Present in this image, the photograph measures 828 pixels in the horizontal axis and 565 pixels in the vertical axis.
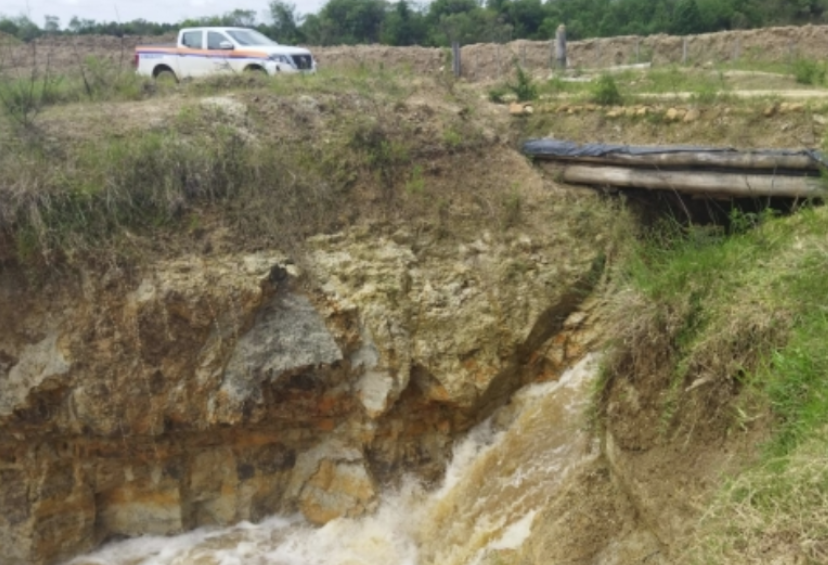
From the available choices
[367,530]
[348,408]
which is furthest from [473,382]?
[367,530]

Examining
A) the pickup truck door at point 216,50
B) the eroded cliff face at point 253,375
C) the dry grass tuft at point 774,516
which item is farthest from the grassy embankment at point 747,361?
the pickup truck door at point 216,50

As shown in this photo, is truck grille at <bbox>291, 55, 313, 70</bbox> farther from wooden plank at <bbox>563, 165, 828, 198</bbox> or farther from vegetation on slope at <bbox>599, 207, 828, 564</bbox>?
vegetation on slope at <bbox>599, 207, 828, 564</bbox>

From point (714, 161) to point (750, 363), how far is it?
2.67m

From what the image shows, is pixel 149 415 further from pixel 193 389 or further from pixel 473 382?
pixel 473 382

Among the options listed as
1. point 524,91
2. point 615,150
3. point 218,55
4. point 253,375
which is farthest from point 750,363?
point 218,55

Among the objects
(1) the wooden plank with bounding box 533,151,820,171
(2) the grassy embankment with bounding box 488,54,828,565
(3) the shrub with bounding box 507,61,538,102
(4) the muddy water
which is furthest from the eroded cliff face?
(3) the shrub with bounding box 507,61,538,102

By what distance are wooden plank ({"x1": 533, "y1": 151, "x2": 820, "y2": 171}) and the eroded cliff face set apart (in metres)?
1.16

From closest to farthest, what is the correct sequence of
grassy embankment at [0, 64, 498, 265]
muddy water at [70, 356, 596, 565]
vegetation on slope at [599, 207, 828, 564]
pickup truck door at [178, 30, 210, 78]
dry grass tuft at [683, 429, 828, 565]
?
dry grass tuft at [683, 429, 828, 565], vegetation on slope at [599, 207, 828, 564], muddy water at [70, 356, 596, 565], grassy embankment at [0, 64, 498, 265], pickup truck door at [178, 30, 210, 78]

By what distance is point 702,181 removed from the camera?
22.3 feet

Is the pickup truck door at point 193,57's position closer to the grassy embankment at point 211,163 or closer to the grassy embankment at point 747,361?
the grassy embankment at point 211,163

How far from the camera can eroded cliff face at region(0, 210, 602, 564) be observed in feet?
21.0

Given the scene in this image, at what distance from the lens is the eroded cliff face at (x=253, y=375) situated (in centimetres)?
639

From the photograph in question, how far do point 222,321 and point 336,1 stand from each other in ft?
71.4

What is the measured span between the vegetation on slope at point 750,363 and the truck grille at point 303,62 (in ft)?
25.5
